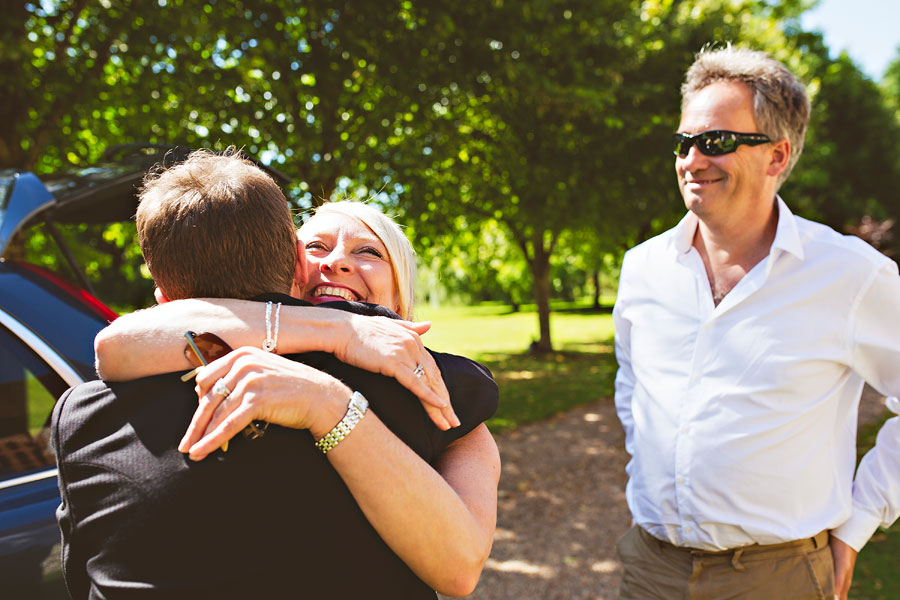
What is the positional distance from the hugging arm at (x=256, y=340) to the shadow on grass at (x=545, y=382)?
6167mm

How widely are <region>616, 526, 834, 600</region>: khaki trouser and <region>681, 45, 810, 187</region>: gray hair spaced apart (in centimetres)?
133

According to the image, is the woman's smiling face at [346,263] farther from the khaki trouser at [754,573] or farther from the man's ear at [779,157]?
the man's ear at [779,157]

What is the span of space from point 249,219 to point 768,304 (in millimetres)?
1756

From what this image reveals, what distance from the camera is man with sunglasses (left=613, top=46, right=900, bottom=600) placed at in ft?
6.81

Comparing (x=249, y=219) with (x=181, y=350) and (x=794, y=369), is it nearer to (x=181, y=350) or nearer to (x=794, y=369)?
(x=181, y=350)

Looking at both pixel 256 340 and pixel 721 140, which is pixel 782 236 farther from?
pixel 256 340

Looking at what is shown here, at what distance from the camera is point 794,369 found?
2.09 m

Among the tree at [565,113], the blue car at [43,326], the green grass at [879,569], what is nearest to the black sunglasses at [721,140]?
the blue car at [43,326]

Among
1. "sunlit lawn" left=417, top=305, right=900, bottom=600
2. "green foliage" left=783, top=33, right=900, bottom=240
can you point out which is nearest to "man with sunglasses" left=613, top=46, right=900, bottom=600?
"sunlit lawn" left=417, top=305, right=900, bottom=600

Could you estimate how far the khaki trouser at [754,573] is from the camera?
2.07 m

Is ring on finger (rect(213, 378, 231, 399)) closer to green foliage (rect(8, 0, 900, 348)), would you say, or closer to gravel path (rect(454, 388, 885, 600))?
gravel path (rect(454, 388, 885, 600))

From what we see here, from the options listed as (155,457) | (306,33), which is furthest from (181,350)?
(306,33)

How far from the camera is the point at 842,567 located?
2.09 meters

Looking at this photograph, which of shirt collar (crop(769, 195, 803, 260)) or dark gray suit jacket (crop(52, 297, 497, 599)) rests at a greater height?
shirt collar (crop(769, 195, 803, 260))
